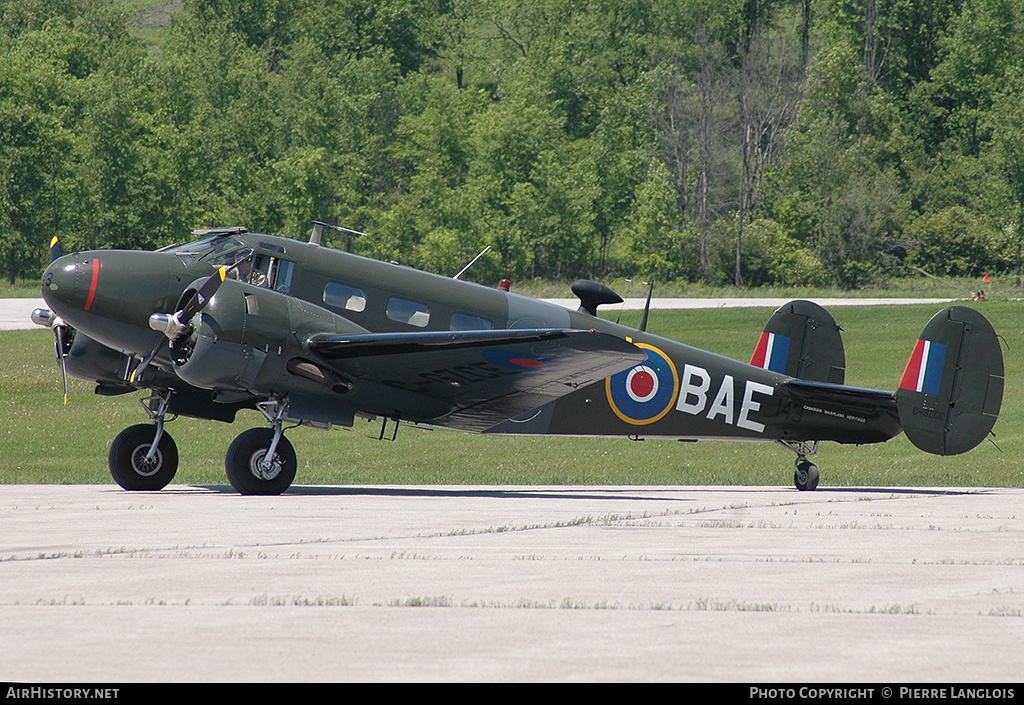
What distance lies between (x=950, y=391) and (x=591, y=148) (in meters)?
68.9

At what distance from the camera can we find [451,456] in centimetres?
2797

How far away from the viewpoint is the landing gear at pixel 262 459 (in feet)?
52.7

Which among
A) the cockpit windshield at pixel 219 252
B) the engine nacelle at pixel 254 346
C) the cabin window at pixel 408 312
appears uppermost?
the cockpit windshield at pixel 219 252

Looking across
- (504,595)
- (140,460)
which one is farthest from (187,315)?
(504,595)

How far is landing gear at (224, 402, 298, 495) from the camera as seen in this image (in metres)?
16.1

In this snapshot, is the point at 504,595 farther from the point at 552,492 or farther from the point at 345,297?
the point at 552,492

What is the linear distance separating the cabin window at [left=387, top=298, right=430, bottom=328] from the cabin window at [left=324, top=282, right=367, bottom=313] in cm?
43

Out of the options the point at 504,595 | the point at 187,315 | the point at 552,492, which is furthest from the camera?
the point at 552,492

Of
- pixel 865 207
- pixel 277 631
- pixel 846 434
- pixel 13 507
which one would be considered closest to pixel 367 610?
pixel 277 631

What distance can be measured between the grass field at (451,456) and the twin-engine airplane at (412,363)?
3729 millimetres

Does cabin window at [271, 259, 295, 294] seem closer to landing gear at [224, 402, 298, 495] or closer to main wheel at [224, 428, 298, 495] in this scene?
landing gear at [224, 402, 298, 495]

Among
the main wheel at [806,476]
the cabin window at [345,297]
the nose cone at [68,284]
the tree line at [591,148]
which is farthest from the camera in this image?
the tree line at [591,148]

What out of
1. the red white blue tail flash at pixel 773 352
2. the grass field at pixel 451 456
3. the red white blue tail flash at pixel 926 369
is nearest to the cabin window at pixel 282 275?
the grass field at pixel 451 456

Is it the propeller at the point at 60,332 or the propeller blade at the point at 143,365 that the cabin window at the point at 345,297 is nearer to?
the propeller blade at the point at 143,365
